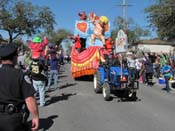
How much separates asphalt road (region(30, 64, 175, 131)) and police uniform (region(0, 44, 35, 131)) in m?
4.20

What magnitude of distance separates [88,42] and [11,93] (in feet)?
57.2

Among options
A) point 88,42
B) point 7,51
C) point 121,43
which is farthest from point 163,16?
point 7,51

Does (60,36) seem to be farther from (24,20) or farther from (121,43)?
(121,43)

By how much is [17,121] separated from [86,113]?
20.4 ft

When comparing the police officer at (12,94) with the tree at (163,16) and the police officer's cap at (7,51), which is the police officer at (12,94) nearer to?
the police officer's cap at (7,51)

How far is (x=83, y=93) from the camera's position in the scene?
1480cm

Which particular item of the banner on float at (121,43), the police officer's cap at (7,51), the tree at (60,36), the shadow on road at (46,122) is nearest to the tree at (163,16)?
the banner on float at (121,43)

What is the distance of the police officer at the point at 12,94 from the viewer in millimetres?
4133

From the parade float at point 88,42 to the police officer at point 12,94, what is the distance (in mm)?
13438

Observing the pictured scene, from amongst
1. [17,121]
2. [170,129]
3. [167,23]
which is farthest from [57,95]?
[167,23]

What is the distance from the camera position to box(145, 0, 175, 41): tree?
2529 centimetres

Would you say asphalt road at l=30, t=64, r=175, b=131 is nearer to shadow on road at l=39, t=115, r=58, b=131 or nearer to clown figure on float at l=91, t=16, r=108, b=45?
shadow on road at l=39, t=115, r=58, b=131

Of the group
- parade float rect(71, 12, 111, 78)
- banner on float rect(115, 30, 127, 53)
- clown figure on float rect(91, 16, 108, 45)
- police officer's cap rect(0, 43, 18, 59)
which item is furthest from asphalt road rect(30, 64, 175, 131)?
clown figure on float rect(91, 16, 108, 45)

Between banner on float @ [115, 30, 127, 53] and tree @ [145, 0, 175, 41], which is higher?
tree @ [145, 0, 175, 41]
